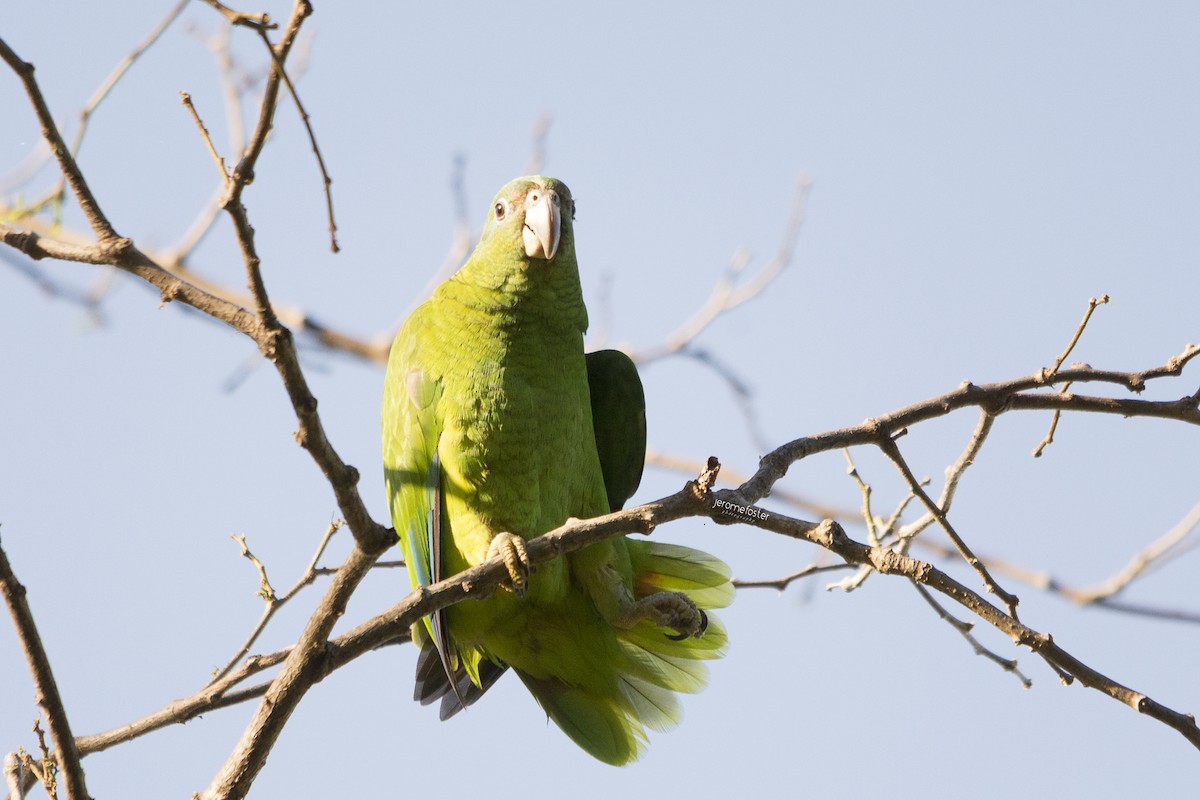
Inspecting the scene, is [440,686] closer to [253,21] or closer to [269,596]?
[269,596]

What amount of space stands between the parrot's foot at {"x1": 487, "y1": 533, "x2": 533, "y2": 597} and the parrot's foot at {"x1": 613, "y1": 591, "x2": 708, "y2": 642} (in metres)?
0.50

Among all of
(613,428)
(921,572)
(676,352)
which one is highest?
(676,352)

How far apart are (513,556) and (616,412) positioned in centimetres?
123

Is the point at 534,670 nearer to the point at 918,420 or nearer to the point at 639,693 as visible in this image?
the point at 639,693

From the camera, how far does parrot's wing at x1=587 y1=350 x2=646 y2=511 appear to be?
435 cm

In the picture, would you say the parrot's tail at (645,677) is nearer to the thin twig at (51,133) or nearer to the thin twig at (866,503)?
the thin twig at (866,503)

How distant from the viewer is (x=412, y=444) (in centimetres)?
372

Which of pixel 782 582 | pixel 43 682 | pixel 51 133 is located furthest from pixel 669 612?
pixel 51 133

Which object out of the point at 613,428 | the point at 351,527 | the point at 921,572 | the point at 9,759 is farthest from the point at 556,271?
the point at 9,759

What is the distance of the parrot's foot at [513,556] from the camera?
325cm

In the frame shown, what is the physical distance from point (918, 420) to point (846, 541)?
0.86 meters

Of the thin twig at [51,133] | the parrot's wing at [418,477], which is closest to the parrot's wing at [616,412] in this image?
the parrot's wing at [418,477]

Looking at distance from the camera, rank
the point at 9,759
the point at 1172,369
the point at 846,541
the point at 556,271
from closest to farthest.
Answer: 1. the point at 846,541
2. the point at 9,759
3. the point at 1172,369
4. the point at 556,271

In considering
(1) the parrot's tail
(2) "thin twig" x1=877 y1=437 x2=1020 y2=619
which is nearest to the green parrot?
(1) the parrot's tail
